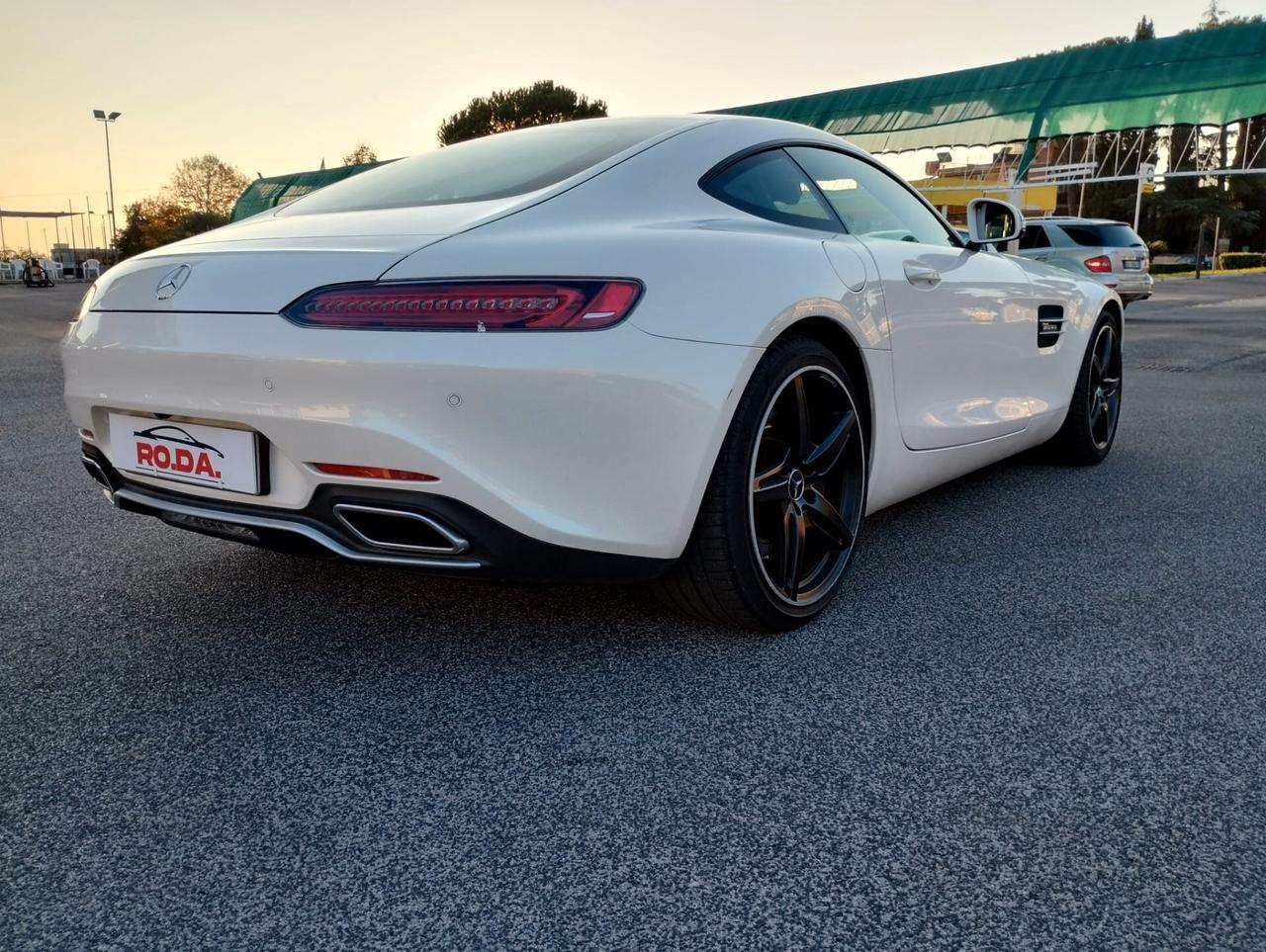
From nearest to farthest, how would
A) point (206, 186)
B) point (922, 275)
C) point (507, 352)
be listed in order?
point (507, 352) → point (922, 275) → point (206, 186)

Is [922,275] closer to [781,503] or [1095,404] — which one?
[781,503]

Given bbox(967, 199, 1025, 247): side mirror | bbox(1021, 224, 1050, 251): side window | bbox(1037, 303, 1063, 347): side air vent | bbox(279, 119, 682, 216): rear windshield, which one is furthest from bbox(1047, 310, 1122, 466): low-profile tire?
bbox(1021, 224, 1050, 251): side window

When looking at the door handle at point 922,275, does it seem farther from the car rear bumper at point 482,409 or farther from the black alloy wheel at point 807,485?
the car rear bumper at point 482,409

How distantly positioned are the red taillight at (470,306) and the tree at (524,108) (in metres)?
56.6

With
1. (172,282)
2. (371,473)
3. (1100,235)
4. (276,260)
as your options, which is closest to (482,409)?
(371,473)

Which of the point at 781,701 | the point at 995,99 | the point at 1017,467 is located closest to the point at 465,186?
the point at 781,701

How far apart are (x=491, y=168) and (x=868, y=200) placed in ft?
4.08

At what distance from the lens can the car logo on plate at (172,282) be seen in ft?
7.88

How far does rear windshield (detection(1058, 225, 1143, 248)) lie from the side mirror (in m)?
13.5

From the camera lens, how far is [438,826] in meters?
1.86

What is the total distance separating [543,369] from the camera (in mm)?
2104

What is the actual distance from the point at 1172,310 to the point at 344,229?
20.1 metres

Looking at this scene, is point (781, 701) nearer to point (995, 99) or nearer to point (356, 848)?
point (356, 848)

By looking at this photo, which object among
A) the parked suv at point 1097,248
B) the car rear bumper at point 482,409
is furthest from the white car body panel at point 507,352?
the parked suv at point 1097,248
